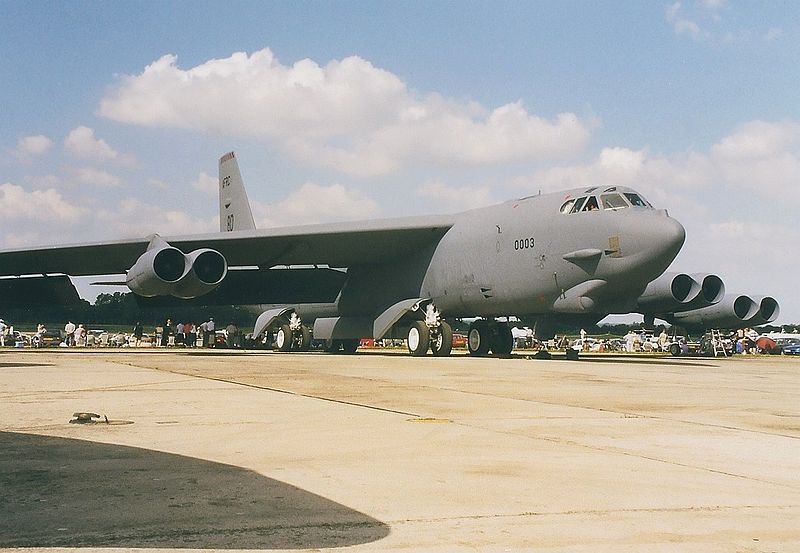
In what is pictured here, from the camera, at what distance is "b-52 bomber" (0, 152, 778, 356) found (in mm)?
18109

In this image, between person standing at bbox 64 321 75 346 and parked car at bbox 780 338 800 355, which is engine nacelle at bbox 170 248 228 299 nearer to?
person standing at bbox 64 321 75 346

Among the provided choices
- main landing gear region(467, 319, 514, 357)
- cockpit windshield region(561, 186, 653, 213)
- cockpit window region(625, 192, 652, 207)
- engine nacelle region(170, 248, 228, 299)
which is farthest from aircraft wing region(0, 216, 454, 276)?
cockpit window region(625, 192, 652, 207)

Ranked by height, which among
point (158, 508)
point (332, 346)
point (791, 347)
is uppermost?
point (791, 347)

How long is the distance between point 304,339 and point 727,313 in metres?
13.1

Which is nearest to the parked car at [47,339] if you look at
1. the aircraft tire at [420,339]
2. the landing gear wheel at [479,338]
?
the aircraft tire at [420,339]

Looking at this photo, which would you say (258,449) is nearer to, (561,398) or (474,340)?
(561,398)

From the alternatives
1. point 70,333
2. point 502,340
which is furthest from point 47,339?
point 502,340

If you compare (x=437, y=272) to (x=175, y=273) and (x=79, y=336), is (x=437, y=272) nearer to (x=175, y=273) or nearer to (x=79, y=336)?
(x=175, y=273)

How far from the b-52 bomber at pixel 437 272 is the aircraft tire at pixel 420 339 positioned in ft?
0.10

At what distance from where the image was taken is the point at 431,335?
74.0 feet

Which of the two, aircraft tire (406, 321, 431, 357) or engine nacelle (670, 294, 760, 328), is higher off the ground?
engine nacelle (670, 294, 760, 328)

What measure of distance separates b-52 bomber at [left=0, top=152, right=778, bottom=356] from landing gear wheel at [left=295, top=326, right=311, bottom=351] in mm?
49

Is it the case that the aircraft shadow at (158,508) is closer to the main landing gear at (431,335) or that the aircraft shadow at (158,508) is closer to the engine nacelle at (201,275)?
the engine nacelle at (201,275)

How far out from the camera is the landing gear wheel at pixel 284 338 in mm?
27883
